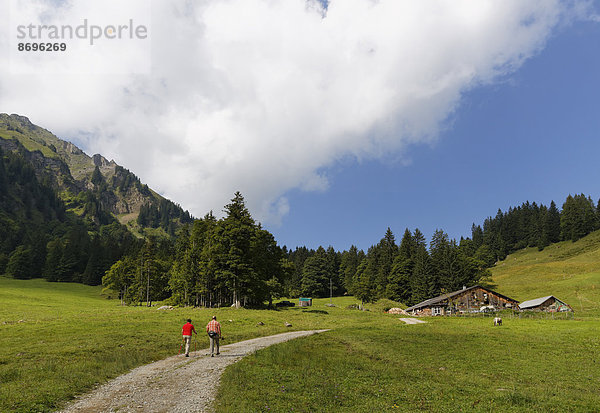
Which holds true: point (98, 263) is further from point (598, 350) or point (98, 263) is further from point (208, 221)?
point (598, 350)

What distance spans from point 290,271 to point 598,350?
5357cm

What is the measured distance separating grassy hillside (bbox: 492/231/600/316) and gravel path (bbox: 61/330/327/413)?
6933 cm

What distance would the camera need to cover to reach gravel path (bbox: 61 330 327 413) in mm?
11180

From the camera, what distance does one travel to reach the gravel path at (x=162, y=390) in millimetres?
11180

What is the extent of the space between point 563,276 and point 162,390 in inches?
5007

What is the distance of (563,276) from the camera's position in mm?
104625

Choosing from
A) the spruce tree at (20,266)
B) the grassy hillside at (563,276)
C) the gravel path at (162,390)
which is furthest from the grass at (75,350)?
the spruce tree at (20,266)

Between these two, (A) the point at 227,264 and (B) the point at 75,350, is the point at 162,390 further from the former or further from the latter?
(A) the point at 227,264

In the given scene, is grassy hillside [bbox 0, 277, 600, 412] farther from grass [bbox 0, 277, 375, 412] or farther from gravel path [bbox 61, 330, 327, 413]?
gravel path [bbox 61, 330, 327, 413]

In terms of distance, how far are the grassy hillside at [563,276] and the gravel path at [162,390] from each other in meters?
69.3

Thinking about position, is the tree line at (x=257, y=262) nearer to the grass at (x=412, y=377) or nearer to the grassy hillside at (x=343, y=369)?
the grassy hillside at (x=343, y=369)

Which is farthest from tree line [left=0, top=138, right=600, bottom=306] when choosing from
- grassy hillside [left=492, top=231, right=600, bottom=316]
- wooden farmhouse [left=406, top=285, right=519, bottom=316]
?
wooden farmhouse [left=406, top=285, right=519, bottom=316]

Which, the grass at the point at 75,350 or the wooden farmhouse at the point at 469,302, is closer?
the grass at the point at 75,350

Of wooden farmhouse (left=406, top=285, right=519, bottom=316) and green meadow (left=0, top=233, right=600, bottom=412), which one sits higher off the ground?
green meadow (left=0, top=233, right=600, bottom=412)
